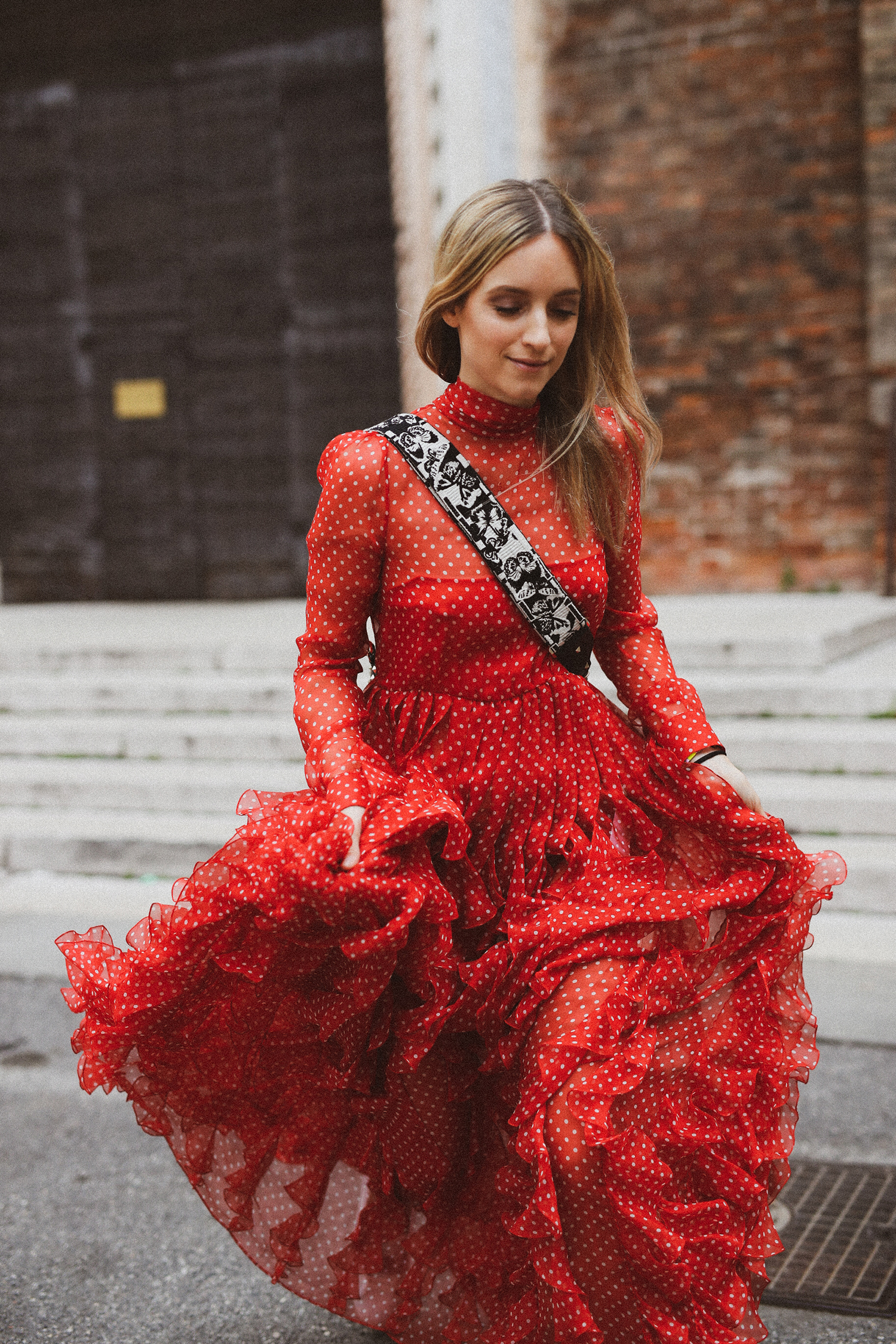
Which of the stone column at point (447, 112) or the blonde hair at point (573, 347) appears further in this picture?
the stone column at point (447, 112)

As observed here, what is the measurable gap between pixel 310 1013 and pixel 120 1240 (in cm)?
123

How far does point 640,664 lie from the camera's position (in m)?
2.40

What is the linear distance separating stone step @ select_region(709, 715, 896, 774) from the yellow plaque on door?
5608 mm

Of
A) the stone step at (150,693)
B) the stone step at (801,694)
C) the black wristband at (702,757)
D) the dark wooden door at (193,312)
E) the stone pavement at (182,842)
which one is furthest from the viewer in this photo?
the dark wooden door at (193,312)

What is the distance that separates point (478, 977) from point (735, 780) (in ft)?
1.79

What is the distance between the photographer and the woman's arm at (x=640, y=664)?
2283 mm

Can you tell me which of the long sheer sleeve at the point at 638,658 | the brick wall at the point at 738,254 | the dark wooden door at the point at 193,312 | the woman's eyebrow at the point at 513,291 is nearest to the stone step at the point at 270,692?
the brick wall at the point at 738,254

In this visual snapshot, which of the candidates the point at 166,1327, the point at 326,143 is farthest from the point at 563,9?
the point at 166,1327

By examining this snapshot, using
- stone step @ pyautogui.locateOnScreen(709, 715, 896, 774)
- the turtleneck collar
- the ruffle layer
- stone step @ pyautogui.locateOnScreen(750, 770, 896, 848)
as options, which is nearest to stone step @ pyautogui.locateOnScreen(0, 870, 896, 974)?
stone step @ pyautogui.locateOnScreen(750, 770, 896, 848)

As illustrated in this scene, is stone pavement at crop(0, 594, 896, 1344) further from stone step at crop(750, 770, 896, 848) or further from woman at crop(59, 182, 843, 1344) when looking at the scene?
woman at crop(59, 182, 843, 1344)

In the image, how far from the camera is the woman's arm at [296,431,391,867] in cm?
215

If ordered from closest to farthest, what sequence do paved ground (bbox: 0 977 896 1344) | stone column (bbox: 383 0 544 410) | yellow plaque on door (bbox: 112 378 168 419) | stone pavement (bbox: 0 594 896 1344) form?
1. paved ground (bbox: 0 977 896 1344)
2. stone pavement (bbox: 0 594 896 1344)
3. stone column (bbox: 383 0 544 410)
4. yellow plaque on door (bbox: 112 378 168 419)

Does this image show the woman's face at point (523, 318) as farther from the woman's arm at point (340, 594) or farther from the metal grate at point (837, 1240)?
the metal grate at point (837, 1240)

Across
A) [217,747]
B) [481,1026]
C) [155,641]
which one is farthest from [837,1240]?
[155,641]
